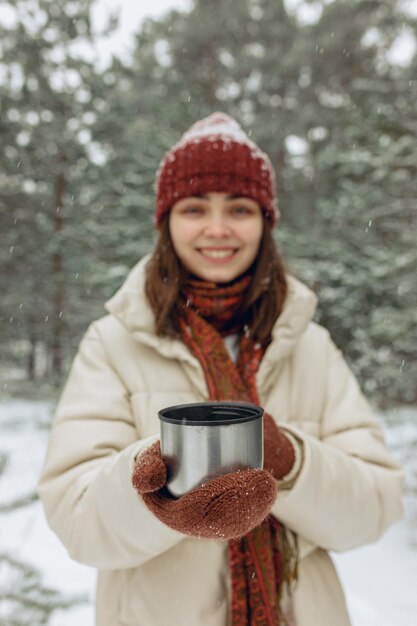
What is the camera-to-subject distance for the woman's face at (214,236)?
173 centimetres

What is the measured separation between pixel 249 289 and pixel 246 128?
38.7 ft

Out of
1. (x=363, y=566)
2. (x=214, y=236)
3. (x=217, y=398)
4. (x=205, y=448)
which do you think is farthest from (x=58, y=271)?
(x=205, y=448)

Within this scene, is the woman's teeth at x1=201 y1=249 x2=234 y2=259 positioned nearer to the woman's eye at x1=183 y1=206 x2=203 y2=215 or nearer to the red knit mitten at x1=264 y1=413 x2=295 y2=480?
the woman's eye at x1=183 y1=206 x2=203 y2=215

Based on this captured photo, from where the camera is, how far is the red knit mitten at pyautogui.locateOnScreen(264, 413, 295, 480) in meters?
1.21

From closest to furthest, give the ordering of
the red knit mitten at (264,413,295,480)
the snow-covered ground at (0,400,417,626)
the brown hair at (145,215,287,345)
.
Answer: the red knit mitten at (264,413,295,480), the brown hair at (145,215,287,345), the snow-covered ground at (0,400,417,626)

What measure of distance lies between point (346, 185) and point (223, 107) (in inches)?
220

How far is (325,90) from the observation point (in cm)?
1491

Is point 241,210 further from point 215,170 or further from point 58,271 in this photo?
point 58,271

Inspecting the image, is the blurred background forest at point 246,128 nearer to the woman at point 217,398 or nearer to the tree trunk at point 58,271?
the tree trunk at point 58,271

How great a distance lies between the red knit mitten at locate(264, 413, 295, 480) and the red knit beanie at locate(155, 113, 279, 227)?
880 mm

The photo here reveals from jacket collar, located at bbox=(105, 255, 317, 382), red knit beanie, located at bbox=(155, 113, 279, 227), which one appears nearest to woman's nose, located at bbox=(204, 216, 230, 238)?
red knit beanie, located at bbox=(155, 113, 279, 227)

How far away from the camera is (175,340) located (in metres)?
1.66

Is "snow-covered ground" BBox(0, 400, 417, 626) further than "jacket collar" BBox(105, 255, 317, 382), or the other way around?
"snow-covered ground" BBox(0, 400, 417, 626)

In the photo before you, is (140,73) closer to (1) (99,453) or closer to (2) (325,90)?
(2) (325,90)
